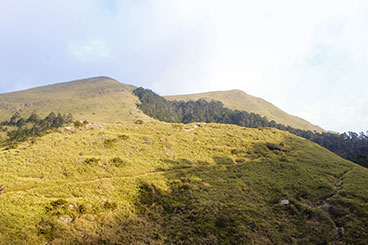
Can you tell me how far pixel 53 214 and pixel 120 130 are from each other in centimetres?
3370

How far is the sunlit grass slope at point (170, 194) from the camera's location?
51.6ft

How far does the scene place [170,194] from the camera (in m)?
Result: 22.9

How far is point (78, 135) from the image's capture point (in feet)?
130

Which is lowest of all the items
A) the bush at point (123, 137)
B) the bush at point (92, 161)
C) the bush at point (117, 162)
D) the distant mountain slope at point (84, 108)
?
the bush at point (117, 162)

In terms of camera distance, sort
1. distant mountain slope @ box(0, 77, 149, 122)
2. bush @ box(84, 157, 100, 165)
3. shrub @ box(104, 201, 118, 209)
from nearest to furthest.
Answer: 1. shrub @ box(104, 201, 118, 209)
2. bush @ box(84, 157, 100, 165)
3. distant mountain slope @ box(0, 77, 149, 122)

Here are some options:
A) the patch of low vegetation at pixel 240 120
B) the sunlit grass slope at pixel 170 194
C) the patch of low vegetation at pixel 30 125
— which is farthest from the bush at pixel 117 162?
the patch of low vegetation at pixel 240 120

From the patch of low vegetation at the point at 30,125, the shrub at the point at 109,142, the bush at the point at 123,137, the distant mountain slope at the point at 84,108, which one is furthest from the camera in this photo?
the distant mountain slope at the point at 84,108

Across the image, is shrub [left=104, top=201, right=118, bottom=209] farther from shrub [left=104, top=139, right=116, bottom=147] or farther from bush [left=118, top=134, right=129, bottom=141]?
bush [left=118, top=134, right=129, bottom=141]

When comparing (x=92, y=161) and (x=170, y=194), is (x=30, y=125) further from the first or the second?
(x=170, y=194)

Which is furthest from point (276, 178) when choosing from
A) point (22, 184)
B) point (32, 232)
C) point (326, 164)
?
point (22, 184)

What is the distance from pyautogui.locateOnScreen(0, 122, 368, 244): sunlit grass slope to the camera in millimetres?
15727

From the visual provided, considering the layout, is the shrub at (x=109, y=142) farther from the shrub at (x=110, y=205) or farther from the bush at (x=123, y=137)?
the shrub at (x=110, y=205)

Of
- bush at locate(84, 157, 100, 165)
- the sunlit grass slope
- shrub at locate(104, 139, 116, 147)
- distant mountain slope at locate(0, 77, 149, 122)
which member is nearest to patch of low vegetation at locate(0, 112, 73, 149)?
distant mountain slope at locate(0, 77, 149, 122)

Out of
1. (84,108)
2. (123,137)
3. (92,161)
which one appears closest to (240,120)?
(84,108)
